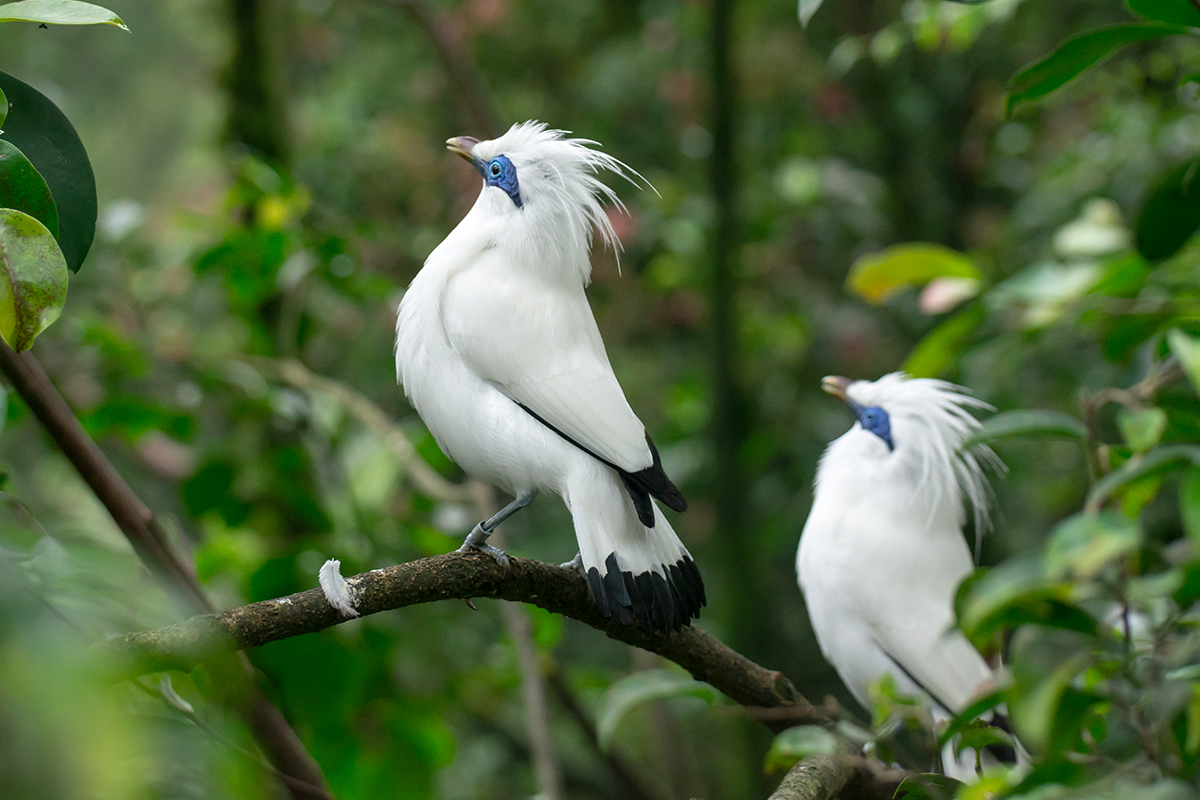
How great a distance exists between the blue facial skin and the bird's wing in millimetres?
136

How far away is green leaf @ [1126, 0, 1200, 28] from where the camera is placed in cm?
84

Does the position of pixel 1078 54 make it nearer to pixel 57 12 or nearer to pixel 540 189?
pixel 540 189

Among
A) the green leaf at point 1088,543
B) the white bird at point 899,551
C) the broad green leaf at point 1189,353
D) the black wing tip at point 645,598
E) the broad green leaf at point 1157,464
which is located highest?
the broad green leaf at point 1189,353

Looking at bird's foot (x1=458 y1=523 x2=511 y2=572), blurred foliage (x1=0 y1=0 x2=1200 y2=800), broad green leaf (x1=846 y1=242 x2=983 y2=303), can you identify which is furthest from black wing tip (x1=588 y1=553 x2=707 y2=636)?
broad green leaf (x1=846 y1=242 x2=983 y2=303)

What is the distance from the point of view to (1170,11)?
2.78 ft

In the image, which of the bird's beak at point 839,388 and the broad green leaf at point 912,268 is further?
the bird's beak at point 839,388

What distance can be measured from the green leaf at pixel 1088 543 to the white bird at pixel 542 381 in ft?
2.09

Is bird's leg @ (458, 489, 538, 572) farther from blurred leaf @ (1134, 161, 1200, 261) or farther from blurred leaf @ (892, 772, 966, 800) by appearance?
blurred leaf @ (1134, 161, 1200, 261)

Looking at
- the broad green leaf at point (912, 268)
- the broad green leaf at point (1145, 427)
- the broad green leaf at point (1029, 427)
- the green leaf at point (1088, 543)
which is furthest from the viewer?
the broad green leaf at point (912, 268)

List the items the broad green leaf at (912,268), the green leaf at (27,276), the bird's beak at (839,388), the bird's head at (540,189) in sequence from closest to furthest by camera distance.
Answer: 1. the green leaf at (27,276)
2. the bird's head at (540,189)
3. the broad green leaf at (912,268)
4. the bird's beak at (839,388)

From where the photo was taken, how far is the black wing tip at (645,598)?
1.22 meters

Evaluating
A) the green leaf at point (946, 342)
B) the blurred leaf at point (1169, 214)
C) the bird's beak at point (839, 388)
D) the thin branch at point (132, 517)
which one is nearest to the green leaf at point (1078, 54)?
the blurred leaf at point (1169, 214)

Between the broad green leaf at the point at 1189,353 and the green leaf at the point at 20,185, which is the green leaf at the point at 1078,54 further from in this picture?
the green leaf at the point at 20,185

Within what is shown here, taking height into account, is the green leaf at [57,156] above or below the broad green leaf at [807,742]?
above
